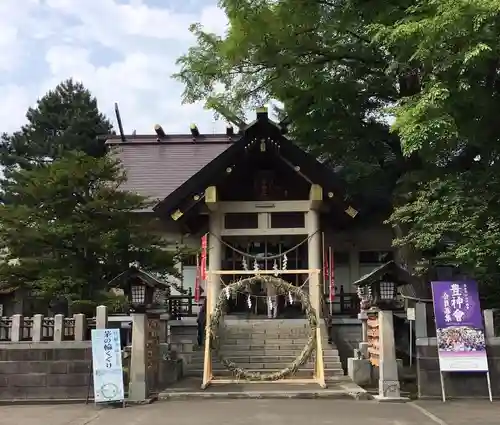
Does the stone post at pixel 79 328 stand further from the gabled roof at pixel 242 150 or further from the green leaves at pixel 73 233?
the gabled roof at pixel 242 150

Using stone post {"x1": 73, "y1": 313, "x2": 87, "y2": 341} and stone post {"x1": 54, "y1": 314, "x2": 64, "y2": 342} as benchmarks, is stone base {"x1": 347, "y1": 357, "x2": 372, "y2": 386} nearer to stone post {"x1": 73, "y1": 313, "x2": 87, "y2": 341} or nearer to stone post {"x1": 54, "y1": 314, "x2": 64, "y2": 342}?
stone post {"x1": 73, "y1": 313, "x2": 87, "y2": 341}

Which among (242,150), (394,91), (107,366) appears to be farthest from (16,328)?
(394,91)

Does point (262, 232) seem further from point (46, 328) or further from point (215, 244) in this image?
point (46, 328)

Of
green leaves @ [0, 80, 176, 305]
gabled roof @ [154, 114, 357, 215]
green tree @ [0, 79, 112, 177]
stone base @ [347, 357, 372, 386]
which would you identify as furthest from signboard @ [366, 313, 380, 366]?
green tree @ [0, 79, 112, 177]

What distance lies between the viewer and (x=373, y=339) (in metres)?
14.3

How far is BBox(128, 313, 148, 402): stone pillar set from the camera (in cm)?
1275

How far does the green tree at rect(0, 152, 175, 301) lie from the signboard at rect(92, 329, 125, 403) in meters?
1.95

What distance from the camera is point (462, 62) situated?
1049 cm

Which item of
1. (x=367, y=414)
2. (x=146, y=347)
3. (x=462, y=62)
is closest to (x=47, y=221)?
(x=146, y=347)

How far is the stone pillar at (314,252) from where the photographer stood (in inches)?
693

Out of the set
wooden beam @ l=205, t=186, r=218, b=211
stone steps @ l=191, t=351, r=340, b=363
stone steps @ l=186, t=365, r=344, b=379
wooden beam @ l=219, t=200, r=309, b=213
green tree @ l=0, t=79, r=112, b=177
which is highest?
green tree @ l=0, t=79, r=112, b=177

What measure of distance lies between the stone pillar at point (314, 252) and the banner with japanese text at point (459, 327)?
199 inches

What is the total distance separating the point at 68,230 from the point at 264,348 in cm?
667

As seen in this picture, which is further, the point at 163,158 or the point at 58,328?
the point at 163,158
